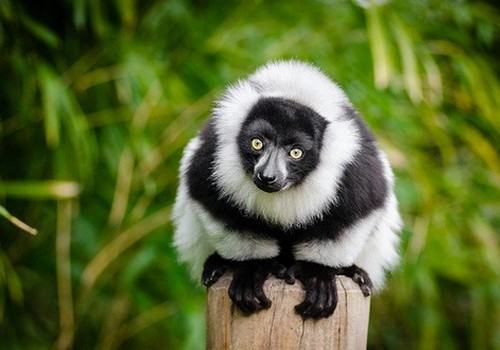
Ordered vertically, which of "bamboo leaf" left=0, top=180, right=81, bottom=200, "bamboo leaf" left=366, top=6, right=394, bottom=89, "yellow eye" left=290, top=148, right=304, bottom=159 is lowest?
"bamboo leaf" left=0, top=180, right=81, bottom=200

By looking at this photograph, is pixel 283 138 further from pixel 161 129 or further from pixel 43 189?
pixel 161 129

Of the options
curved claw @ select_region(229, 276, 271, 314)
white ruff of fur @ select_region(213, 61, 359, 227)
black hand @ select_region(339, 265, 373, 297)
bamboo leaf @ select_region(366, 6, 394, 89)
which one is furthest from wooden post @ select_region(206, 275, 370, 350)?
bamboo leaf @ select_region(366, 6, 394, 89)

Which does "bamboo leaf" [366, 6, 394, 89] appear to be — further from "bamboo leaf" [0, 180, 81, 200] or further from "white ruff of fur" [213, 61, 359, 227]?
"bamboo leaf" [0, 180, 81, 200]

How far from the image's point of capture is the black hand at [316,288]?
2.29 m

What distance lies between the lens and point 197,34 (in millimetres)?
4461

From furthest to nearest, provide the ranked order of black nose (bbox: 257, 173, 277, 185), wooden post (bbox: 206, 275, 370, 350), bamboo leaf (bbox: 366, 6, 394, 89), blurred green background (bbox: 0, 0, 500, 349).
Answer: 1. blurred green background (bbox: 0, 0, 500, 349)
2. bamboo leaf (bbox: 366, 6, 394, 89)
3. black nose (bbox: 257, 173, 277, 185)
4. wooden post (bbox: 206, 275, 370, 350)

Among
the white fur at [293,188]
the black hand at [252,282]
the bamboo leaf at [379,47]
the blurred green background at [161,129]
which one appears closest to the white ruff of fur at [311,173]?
the white fur at [293,188]

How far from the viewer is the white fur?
8.41ft

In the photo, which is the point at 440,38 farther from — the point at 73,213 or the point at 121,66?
the point at 73,213

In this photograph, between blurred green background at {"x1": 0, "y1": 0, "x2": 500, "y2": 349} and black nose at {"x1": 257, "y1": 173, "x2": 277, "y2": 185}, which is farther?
blurred green background at {"x1": 0, "y1": 0, "x2": 500, "y2": 349}

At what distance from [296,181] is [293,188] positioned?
4 centimetres

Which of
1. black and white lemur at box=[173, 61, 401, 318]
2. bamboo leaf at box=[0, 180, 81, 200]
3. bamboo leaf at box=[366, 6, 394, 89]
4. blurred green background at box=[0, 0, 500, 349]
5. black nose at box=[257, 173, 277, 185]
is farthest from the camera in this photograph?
blurred green background at box=[0, 0, 500, 349]

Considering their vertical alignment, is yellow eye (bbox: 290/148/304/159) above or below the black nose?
above

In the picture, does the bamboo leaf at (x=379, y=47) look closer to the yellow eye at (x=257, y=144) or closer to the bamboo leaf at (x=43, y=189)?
the yellow eye at (x=257, y=144)
